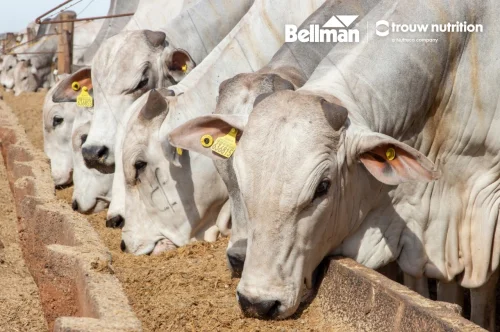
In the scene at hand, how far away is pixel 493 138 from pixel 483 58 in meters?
0.41

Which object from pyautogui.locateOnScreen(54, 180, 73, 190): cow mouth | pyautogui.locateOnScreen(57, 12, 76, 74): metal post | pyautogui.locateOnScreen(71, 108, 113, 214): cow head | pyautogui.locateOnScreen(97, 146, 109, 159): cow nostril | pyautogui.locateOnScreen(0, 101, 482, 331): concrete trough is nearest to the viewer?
pyautogui.locateOnScreen(0, 101, 482, 331): concrete trough

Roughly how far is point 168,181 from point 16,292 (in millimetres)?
1459

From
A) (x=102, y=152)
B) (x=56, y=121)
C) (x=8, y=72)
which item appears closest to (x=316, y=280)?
(x=102, y=152)

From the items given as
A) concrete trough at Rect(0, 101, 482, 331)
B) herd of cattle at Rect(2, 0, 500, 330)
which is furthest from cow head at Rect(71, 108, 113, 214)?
concrete trough at Rect(0, 101, 482, 331)

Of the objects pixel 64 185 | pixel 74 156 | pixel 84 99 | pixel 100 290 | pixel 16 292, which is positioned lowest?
pixel 64 185

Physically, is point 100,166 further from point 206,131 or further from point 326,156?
point 326,156

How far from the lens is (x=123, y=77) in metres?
7.09

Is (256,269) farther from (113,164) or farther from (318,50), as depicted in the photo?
(113,164)

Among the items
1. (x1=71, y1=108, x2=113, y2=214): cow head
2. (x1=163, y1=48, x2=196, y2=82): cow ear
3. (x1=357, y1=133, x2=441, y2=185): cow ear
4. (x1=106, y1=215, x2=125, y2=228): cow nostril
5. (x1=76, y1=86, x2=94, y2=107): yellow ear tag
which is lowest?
(x1=71, y1=108, x2=113, y2=214): cow head

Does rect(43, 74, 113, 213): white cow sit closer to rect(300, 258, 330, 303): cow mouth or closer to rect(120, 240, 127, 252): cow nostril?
rect(120, 240, 127, 252): cow nostril

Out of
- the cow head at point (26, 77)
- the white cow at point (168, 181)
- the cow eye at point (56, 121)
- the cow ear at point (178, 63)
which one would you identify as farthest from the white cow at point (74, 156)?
the cow head at point (26, 77)

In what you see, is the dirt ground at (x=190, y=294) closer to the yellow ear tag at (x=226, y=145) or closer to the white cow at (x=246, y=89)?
the white cow at (x=246, y=89)

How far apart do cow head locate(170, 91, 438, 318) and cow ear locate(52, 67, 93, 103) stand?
4334 mm

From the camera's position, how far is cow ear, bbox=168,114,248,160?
4430 mm
